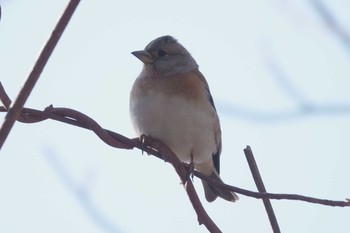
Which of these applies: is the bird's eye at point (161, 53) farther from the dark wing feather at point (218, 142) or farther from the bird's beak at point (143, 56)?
the dark wing feather at point (218, 142)

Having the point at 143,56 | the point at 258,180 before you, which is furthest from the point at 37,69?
the point at 143,56

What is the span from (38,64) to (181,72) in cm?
416

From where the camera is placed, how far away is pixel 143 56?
5.88 meters

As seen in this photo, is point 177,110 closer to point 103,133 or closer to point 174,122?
point 174,122

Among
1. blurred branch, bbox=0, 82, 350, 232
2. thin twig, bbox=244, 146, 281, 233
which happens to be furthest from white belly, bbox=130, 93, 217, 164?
Answer: thin twig, bbox=244, 146, 281, 233

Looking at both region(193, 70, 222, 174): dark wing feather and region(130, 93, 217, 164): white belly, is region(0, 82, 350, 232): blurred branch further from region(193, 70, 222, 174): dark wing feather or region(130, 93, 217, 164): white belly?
region(193, 70, 222, 174): dark wing feather

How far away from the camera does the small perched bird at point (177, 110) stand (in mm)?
5008

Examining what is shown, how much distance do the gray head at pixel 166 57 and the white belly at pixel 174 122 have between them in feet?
1.62

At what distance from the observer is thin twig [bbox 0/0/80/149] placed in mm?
1447

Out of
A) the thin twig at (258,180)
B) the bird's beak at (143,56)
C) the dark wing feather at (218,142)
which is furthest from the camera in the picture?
the bird's beak at (143,56)

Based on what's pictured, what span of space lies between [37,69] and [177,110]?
11.7 ft

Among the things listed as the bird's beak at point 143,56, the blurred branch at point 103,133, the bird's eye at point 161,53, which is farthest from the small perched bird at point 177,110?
the blurred branch at point 103,133

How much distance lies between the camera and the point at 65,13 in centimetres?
148

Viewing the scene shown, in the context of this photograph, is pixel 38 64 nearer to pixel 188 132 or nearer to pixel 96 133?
pixel 96 133
